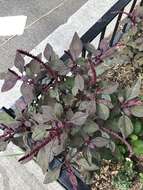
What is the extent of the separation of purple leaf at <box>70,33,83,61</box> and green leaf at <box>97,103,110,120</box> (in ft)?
0.97

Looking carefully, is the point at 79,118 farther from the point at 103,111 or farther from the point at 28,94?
the point at 28,94

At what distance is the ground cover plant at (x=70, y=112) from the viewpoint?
6.29ft

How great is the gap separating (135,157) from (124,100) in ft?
1.92

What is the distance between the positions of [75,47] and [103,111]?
363 mm

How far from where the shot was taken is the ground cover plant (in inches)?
75.4

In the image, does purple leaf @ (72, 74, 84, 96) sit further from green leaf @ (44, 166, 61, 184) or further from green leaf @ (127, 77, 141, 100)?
green leaf @ (44, 166, 61, 184)

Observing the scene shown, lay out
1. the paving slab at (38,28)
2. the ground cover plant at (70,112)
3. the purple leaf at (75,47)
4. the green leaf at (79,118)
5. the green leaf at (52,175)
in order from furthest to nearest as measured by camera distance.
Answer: the paving slab at (38,28)
the green leaf at (52,175)
the purple leaf at (75,47)
the ground cover plant at (70,112)
the green leaf at (79,118)

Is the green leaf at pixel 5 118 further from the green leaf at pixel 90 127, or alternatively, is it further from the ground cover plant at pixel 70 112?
the green leaf at pixel 90 127

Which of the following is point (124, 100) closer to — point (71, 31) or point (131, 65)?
point (131, 65)

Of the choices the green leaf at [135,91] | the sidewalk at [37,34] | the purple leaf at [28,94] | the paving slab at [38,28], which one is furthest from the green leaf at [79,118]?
the paving slab at [38,28]

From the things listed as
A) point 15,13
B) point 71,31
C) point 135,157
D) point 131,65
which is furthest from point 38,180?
point 15,13

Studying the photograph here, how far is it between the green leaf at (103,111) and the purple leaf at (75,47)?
30 centimetres

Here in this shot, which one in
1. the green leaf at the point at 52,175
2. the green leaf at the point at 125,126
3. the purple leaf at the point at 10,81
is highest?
the purple leaf at the point at 10,81

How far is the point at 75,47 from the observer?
2035mm
